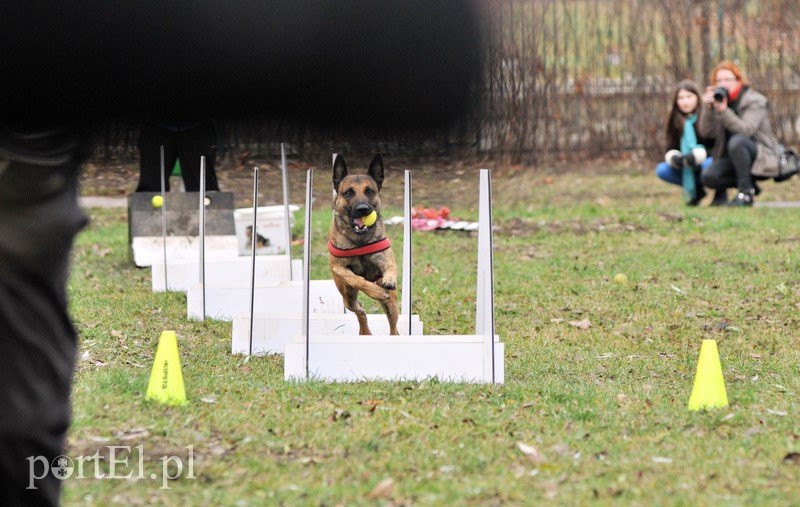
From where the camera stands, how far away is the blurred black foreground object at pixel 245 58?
1.10 metres

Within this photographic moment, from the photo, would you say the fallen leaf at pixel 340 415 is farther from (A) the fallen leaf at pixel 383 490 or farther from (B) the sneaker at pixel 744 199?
(B) the sneaker at pixel 744 199

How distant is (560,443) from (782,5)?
46.8 ft

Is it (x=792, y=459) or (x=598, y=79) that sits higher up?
(x=598, y=79)

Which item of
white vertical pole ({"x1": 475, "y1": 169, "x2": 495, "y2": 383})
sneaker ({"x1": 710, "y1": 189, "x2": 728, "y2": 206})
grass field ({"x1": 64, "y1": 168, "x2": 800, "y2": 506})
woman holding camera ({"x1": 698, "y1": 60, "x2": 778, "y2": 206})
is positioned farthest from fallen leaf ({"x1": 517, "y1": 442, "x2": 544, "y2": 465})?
sneaker ({"x1": 710, "y1": 189, "x2": 728, "y2": 206})

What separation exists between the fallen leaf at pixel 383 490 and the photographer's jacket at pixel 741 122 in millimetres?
9692

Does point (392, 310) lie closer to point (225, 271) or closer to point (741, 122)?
point (225, 271)

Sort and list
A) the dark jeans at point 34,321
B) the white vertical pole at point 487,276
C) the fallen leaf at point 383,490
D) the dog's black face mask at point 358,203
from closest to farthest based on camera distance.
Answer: the dark jeans at point 34,321, the fallen leaf at point 383,490, the white vertical pole at point 487,276, the dog's black face mask at point 358,203

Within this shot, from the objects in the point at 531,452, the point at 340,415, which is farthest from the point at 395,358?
the point at 531,452

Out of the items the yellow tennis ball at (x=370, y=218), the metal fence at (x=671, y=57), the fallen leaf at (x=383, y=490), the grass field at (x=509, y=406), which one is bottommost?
the grass field at (x=509, y=406)

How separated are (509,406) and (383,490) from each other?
4.88 ft

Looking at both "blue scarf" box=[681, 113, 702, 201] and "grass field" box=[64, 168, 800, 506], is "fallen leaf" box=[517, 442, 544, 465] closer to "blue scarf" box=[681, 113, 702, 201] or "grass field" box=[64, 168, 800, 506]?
"grass field" box=[64, 168, 800, 506]

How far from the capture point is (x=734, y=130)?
12.4 metres
